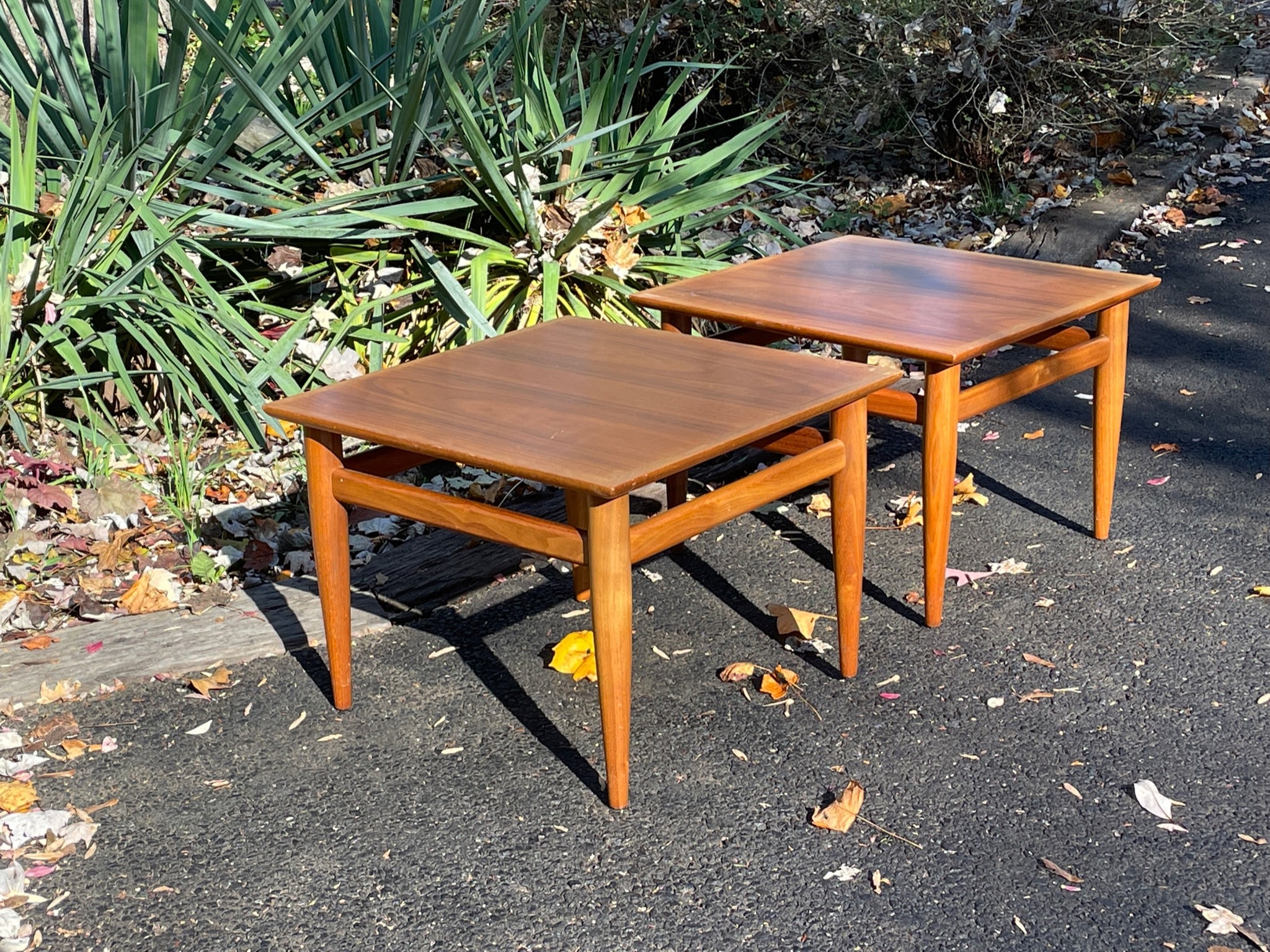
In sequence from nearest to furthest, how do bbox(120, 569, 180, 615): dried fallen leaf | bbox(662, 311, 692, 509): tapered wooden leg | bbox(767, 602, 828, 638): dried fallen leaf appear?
1. bbox(767, 602, 828, 638): dried fallen leaf
2. bbox(120, 569, 180, 615): dried fallen leaf
3. bbox(662, 311, 692, 509): tapered wooden leg

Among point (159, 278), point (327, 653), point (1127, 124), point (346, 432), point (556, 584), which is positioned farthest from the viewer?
point (1127, 124)

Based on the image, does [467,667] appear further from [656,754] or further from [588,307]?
[588,307]

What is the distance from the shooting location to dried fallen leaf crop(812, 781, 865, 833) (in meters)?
2.11

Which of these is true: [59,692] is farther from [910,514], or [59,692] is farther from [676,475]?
[910,514]

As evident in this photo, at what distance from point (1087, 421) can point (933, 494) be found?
4.42 ft

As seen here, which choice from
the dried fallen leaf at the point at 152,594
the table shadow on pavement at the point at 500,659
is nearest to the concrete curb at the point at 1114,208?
the table shadow on pavement at the point at 500,659

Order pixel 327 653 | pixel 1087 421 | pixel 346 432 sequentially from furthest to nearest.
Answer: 1. pixel 1087 421
2. pixel 327 653
3. pixel 346 432

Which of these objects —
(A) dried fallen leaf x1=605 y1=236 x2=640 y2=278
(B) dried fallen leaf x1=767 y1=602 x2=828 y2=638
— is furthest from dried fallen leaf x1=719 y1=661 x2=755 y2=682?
(A) dried fallen leaf x1=605 y1=236 x2=640 y2=278

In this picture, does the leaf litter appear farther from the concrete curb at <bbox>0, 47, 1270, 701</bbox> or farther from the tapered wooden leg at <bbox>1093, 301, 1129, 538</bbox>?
the tapered wooden leg at <bbox>1093, 301, 1129, 538</bbox>

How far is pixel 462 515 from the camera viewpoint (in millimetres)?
2133

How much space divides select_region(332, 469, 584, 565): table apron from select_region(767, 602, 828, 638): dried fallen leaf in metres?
0.76

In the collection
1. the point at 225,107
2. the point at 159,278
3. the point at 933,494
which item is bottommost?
the point at 933,494

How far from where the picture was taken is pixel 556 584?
9.77 ft

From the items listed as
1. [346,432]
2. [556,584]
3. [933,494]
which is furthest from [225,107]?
[933,494]
